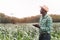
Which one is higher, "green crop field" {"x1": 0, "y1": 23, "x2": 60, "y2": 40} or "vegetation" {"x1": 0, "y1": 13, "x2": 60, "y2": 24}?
"vegetation" {"x1": 0, "y1": 13, "x2": 60, "y2": 24}

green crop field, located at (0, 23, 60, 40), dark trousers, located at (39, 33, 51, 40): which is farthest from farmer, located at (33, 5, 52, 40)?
green crop field, located at (0, 23, 60, 40)

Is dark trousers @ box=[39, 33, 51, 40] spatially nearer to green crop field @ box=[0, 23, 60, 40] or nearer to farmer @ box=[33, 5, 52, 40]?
farmer @ box=[33, 5, 52, 40]

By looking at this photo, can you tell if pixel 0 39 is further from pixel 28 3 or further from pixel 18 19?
pixel 28 3

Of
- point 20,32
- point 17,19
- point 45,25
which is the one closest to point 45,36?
point 45,25

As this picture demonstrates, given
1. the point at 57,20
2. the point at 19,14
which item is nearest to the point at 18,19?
the point at 19,14

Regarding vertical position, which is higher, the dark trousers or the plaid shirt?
the plaid shirt

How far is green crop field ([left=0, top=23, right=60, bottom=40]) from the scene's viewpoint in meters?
3.80

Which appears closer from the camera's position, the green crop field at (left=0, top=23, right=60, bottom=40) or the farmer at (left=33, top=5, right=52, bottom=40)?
the farmer at (left=33, top=5, right=52, bottom=40)

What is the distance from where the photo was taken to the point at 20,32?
3.84 m

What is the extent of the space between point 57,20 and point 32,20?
0.45 metres

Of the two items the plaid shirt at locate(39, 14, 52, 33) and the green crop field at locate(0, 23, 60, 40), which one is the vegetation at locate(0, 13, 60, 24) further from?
the plaid shirt at locate(39, 14, 52, 33)

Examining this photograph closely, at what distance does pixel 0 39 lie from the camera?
3748mm

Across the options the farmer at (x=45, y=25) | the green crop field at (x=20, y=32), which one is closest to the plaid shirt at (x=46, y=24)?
the farmer at (x=45, y=25)

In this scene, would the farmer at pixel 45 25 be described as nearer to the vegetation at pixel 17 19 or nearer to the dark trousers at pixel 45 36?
the dark trousers at pixel 45 36
